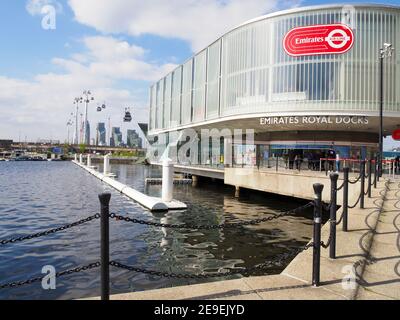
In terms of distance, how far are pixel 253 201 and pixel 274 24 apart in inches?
797

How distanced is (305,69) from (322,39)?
3.01 m

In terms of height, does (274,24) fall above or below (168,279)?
above

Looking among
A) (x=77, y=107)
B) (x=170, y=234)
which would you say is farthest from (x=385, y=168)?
(x=77, y=107)

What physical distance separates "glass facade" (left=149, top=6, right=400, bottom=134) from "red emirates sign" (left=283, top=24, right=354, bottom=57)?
1.74ft

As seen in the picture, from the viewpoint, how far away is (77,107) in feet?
329

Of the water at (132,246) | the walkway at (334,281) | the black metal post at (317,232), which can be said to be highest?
the black metal post at (317,232)

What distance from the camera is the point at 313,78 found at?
34156 mm

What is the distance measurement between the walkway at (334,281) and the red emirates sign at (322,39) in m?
29.6

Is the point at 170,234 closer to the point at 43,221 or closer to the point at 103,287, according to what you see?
the point at 43,221

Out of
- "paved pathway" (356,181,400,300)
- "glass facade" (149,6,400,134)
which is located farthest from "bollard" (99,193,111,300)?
"glass facade" (149,6,400,134)

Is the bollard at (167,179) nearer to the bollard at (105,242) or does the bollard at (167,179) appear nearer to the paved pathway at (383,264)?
the paved pathway at (383,264)

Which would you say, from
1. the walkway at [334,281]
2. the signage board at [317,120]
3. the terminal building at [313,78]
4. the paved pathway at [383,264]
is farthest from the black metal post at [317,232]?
the signage board at [317,120]

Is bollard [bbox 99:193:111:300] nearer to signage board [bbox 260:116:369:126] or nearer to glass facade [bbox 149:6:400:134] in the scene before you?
glass facade [bbox 149:6:400:134]

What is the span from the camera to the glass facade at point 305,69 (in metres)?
32.8
